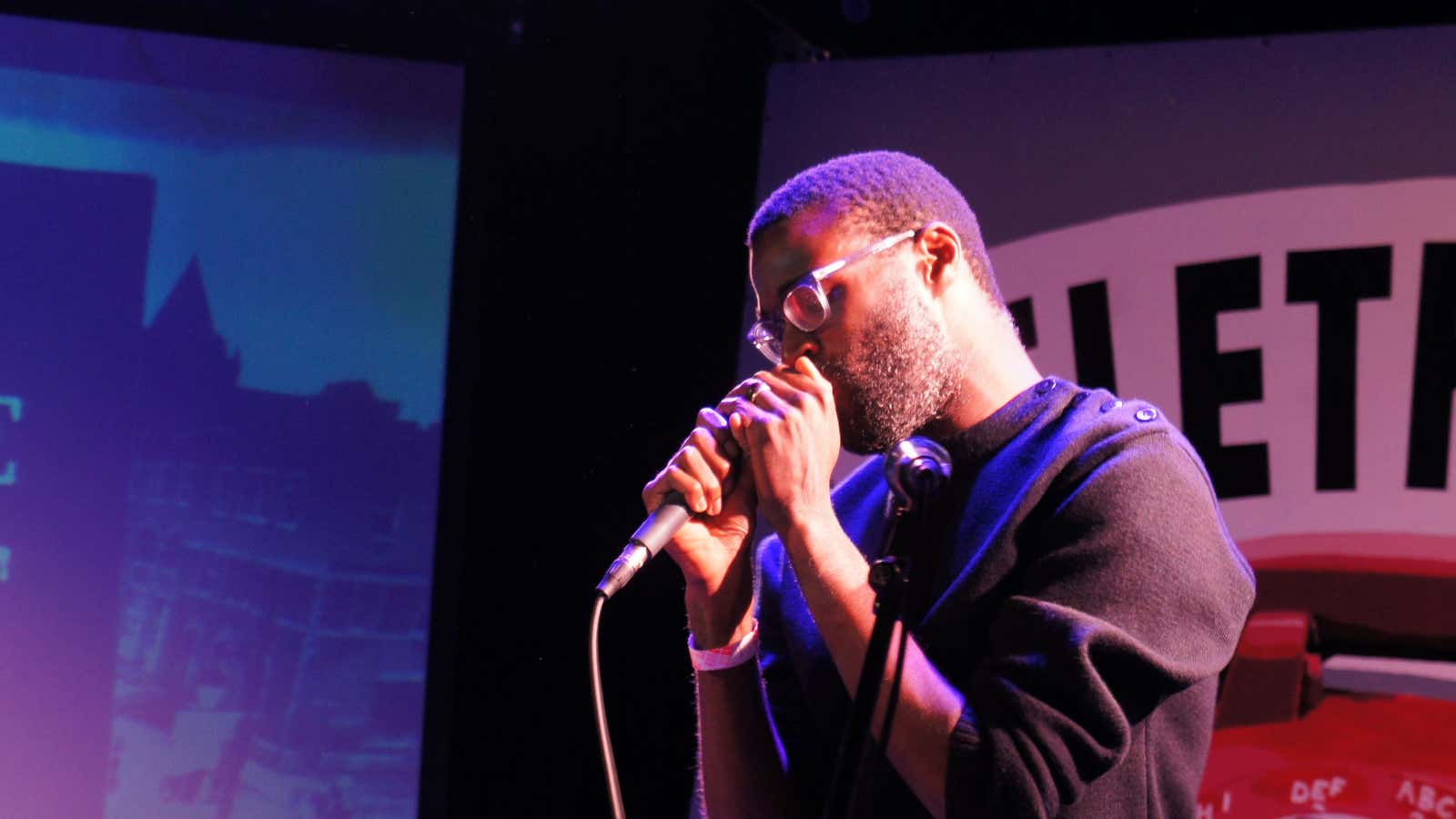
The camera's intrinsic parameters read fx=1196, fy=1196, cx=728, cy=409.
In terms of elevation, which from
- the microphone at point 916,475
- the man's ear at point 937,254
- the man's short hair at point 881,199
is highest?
the man's short hair at point 881,199

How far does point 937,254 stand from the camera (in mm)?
1668

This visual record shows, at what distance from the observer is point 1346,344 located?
247 centimetres

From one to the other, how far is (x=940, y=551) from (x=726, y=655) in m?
0.34

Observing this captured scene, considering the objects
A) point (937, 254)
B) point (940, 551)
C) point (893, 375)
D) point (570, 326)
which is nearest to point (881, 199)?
point (937, 254)

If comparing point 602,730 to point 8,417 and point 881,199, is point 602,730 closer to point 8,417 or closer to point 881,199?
point 881,199

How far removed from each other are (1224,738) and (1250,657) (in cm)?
17

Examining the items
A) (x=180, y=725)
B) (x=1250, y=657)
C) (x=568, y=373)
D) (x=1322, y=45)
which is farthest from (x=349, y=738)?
(x=1322, y=45)

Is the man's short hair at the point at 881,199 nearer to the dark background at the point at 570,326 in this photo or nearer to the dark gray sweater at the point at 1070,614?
the dark gray sweater at the point at 1070,614

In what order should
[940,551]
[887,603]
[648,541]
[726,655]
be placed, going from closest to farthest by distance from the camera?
[887,603], [648,541], [940,551], [726,655]

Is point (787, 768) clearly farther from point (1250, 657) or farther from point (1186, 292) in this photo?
point (1186, 292)

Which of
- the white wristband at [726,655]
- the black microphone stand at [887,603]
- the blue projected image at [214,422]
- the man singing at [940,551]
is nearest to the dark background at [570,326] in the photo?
the blue projected image at [214,422]

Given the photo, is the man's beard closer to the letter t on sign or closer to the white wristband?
the white wristband

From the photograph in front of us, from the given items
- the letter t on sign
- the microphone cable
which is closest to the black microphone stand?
the microphone cable

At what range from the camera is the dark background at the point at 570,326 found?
2.81 metres
